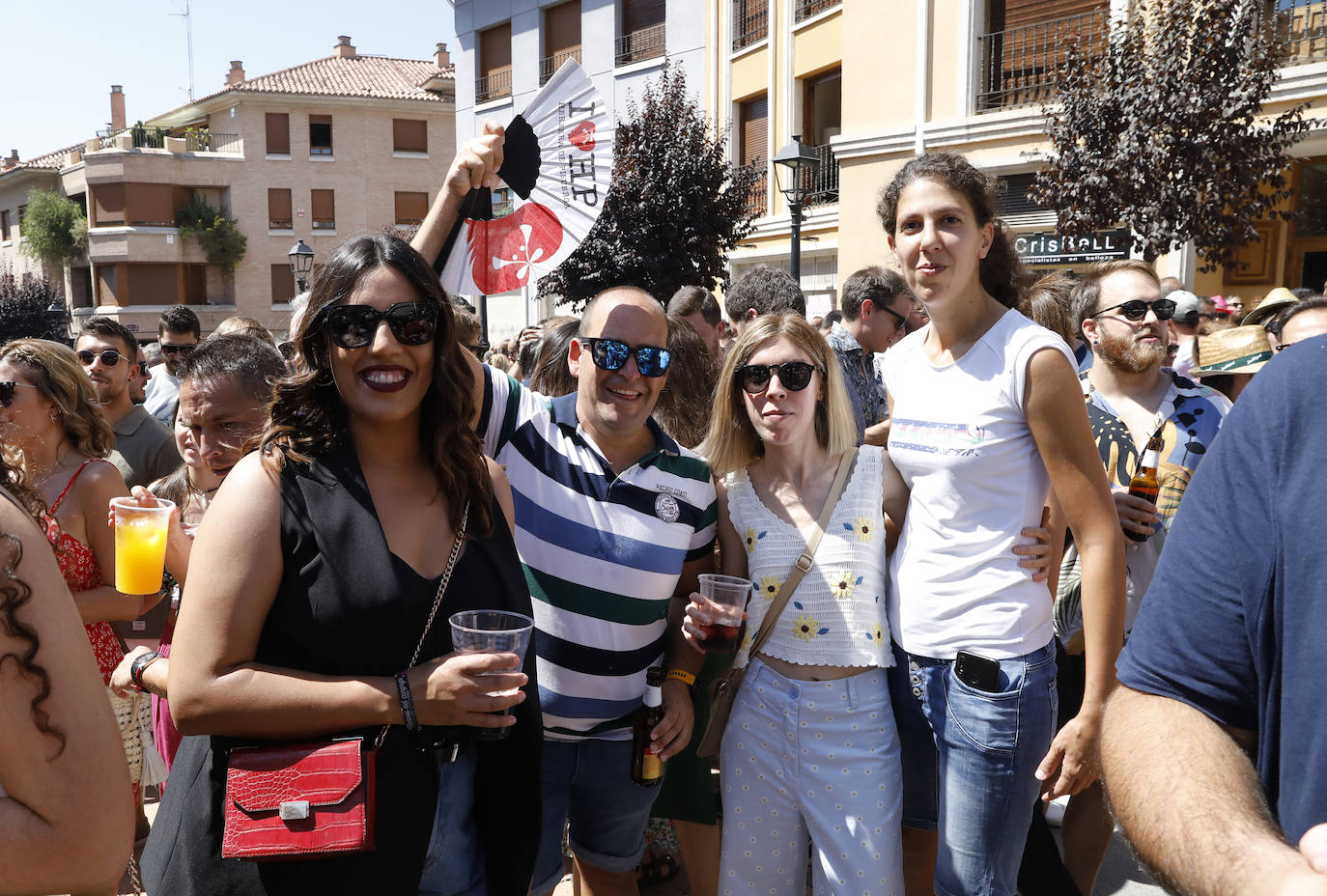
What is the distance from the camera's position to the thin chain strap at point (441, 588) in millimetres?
1907

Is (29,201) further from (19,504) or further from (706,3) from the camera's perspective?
(19,504)

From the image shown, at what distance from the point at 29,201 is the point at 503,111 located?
110 ft

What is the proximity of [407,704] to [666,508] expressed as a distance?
1077 millimetres

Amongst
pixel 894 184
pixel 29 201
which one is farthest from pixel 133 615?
pixel 29 201

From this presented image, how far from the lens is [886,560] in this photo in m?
2.83

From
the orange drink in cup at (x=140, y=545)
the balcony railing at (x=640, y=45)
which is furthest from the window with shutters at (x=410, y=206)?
the orange drink in cup at (x=140, y=545)

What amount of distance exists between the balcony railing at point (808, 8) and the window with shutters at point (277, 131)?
29.8m

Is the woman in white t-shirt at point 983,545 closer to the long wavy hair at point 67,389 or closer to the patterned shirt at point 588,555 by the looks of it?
the patterned shirt at point 588,555

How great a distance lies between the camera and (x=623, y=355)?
2.76 meters

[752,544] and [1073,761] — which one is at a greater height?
[752,544]

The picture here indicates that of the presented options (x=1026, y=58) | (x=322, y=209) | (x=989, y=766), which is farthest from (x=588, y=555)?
(x=322, y=209)

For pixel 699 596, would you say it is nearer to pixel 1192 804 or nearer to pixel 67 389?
pixel 1192 804

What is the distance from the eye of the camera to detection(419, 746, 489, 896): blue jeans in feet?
6.66

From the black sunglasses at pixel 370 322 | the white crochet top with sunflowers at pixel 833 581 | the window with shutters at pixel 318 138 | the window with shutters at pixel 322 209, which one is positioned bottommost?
the white crochet top with sunflowers at pixel 833 581
